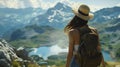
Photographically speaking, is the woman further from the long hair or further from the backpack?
the backpack

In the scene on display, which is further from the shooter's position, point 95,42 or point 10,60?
point 10,60

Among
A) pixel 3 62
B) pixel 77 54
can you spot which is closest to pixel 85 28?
pixel 77 54

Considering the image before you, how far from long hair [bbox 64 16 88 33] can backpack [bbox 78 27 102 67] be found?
0.19m

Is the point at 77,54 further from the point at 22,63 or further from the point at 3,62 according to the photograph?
the point at 22,63

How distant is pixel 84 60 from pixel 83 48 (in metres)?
0.30

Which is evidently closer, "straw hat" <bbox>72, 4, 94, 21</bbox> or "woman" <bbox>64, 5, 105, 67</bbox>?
"woman" <bbox>64, 5, 105, 67</bbox>

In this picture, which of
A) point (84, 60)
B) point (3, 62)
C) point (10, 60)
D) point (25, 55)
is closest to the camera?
point (84, 60)

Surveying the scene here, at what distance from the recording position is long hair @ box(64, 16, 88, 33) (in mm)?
8367

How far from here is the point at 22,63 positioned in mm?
22438

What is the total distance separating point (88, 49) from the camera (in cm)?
817

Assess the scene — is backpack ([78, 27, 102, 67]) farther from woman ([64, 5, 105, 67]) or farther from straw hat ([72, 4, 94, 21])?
straw hat ([72, 4, 94, 21])

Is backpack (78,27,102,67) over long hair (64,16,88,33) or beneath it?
beneath

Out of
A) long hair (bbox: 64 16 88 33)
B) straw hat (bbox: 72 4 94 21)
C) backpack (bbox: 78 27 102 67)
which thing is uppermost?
straw hat (bbox: 72 4 94 21)

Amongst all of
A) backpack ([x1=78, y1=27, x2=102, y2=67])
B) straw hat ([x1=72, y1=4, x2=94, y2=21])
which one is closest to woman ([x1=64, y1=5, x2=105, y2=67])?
straw hat ([x1=72, y1=4, x2=94, y2=21])
